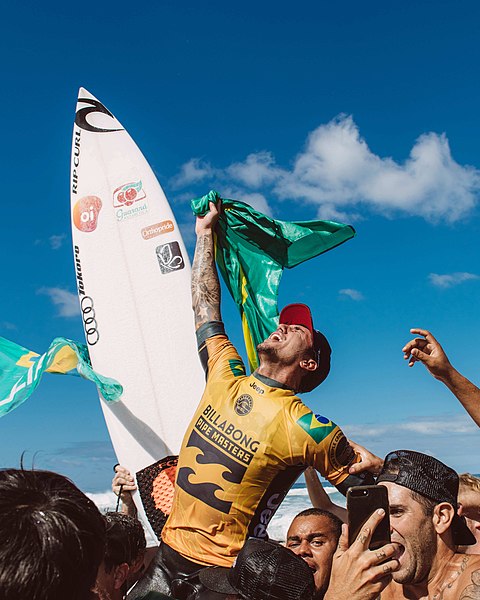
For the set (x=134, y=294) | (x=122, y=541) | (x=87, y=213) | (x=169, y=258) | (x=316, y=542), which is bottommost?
(x=122, y=541)

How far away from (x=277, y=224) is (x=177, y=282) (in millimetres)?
1936

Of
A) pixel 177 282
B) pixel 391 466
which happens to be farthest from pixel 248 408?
pixel 177 282

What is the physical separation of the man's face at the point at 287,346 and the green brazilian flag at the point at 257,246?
35.6 inches

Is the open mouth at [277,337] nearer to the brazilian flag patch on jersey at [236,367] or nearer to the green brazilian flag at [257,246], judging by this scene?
the brazilian flag patch on jersey at [236,367]

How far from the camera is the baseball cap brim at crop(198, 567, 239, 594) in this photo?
7.69 ft

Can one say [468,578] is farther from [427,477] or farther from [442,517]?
[427,477]

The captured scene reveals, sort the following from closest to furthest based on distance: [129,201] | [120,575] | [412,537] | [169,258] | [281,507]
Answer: [412,537] < [120,575] < [169,258] < [129,201] < [281,507]

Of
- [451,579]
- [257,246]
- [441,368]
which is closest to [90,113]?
[257,246]

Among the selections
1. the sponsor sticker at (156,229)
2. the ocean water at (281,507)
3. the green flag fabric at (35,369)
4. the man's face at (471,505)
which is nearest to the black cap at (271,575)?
the man's face at (471,505)

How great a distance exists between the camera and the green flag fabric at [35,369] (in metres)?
4.85

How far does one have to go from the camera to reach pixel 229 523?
8.65 feet

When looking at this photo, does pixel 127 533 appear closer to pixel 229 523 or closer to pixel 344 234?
pixel 229 523

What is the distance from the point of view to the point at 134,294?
6.04 m

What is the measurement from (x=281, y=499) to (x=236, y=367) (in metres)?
0.63
